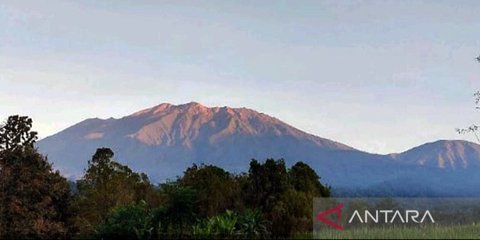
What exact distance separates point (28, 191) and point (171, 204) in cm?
1185

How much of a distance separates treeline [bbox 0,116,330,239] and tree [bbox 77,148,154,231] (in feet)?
1.17

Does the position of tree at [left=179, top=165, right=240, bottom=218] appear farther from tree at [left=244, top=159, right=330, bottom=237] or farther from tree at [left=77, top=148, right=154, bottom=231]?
tree at [left=77, top=148, right=154, bottom=231]

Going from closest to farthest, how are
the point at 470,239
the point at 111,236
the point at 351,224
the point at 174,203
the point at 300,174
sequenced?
the point at 470,239 → the point at 351,224 → the point at 111,236 → the point at 174,203 → the point at 300,174

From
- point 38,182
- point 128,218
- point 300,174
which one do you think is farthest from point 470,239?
point 38,182

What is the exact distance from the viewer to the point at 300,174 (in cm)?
2394

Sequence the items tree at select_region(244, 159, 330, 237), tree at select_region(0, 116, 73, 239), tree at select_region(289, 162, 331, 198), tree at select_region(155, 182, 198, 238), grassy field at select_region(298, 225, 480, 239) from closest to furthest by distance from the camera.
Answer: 1. grassy field at select_region(298, 225, 480, 239)
2. tree at select_region(244, 159, 330, 237)
3. tree at select_region(155, 182, 198, 238)
4. tree at select_region(289, 162, 331, 198)
5. tree at select_region(0, 116, 73, 239)

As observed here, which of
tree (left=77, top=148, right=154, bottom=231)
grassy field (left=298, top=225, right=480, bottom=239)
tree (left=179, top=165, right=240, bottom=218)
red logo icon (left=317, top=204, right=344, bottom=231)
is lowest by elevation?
grassy field (left=298, top=225, right=480, bottom=239)

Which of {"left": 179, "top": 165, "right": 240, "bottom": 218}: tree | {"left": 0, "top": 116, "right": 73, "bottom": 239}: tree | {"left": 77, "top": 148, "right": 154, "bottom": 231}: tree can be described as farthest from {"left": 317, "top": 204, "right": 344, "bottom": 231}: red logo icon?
{"left": 77, "top": 148, "right": 154, "bottom": 231}: tree

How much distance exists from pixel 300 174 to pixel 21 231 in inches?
475

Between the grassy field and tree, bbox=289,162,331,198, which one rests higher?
tree, bbox=289,162,331,198

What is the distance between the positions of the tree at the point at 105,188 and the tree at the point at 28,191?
3323 millimetres

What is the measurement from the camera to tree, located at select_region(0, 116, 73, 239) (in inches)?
1187

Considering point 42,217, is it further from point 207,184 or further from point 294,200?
point 294,200

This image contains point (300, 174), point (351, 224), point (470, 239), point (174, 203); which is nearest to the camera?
point (470, 239)
